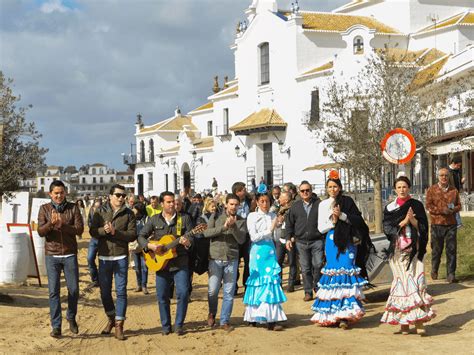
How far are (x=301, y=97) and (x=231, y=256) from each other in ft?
126

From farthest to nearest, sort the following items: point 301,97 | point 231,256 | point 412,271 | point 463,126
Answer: point 301,97
point 463,126
point 231,256
point 412,271

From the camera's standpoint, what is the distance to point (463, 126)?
28219 mm

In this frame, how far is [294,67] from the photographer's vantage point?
162 feet

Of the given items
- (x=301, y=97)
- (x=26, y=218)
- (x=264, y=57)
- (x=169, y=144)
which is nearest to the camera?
→ (x=26, y=218)

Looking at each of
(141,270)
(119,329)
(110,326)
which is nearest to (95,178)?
(141,270)

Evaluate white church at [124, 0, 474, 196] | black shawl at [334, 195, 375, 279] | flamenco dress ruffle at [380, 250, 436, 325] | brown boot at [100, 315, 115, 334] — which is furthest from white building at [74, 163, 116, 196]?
flamenco dress ruffle at [380, 250, 436, 325]

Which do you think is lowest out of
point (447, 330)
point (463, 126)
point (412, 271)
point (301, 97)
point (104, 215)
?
point (447, 330)

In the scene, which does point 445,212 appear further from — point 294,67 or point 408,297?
point 294,67

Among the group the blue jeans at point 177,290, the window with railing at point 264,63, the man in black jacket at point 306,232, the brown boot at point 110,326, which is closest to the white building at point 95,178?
the window with railing at point 264,63

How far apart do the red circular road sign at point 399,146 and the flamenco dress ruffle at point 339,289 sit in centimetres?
345

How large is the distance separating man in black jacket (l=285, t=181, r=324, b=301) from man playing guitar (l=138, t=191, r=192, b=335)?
7.90 feet

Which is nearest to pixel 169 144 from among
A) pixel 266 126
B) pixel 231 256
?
pixel 266 126

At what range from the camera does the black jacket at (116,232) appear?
10.4 m

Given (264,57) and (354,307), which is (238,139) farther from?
(354,307)
